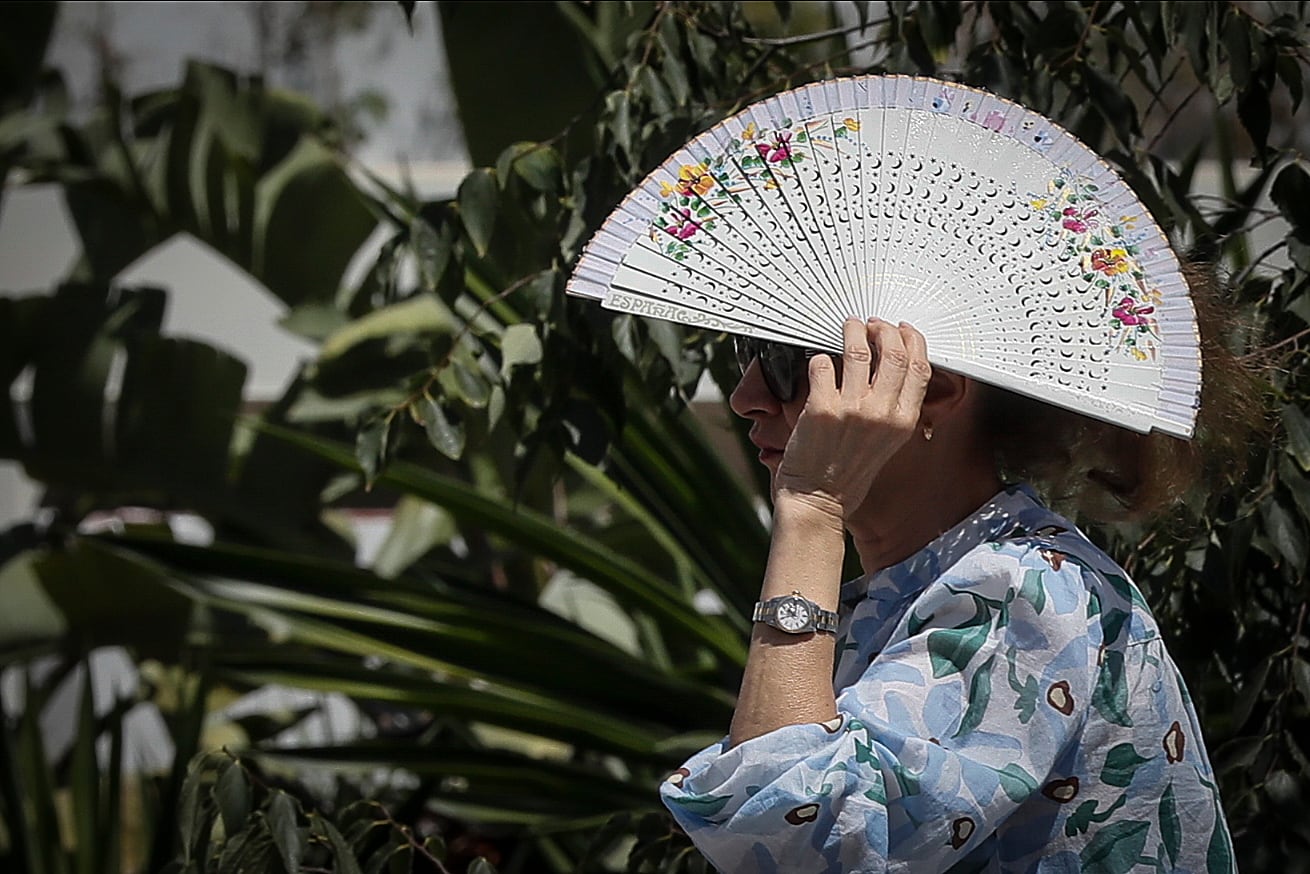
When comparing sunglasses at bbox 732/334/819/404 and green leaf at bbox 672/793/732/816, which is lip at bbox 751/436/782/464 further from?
green leaf at bbox 672/793/732/816

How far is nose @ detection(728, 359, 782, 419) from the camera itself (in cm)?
106

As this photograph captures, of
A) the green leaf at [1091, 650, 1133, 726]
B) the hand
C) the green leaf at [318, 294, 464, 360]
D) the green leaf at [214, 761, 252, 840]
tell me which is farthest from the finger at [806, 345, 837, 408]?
the green leaf at [318, 294, 464, 360]

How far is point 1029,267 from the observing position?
102 cm

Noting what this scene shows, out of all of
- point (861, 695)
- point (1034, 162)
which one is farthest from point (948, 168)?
point (861, 695)

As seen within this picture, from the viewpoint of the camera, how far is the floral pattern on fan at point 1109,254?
3.33ft

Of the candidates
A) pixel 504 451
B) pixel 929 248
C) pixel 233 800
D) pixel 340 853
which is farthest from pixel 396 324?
pixel 929 248

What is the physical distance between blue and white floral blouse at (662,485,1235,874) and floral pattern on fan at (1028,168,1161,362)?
132 mm

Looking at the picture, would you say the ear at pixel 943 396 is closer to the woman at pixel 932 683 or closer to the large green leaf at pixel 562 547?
the woman at pixel 932 683

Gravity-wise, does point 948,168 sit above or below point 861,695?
above

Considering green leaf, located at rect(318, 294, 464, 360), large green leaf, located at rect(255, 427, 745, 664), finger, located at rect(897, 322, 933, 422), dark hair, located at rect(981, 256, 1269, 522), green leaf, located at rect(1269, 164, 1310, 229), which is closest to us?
finger, located at rect(897, 322, 933, 422)

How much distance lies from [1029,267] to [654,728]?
1.57m

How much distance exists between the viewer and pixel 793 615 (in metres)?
0.92

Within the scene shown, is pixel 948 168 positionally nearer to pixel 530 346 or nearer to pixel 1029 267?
pixel 1029 267

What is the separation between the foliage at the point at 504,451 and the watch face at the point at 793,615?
22.5 inches
